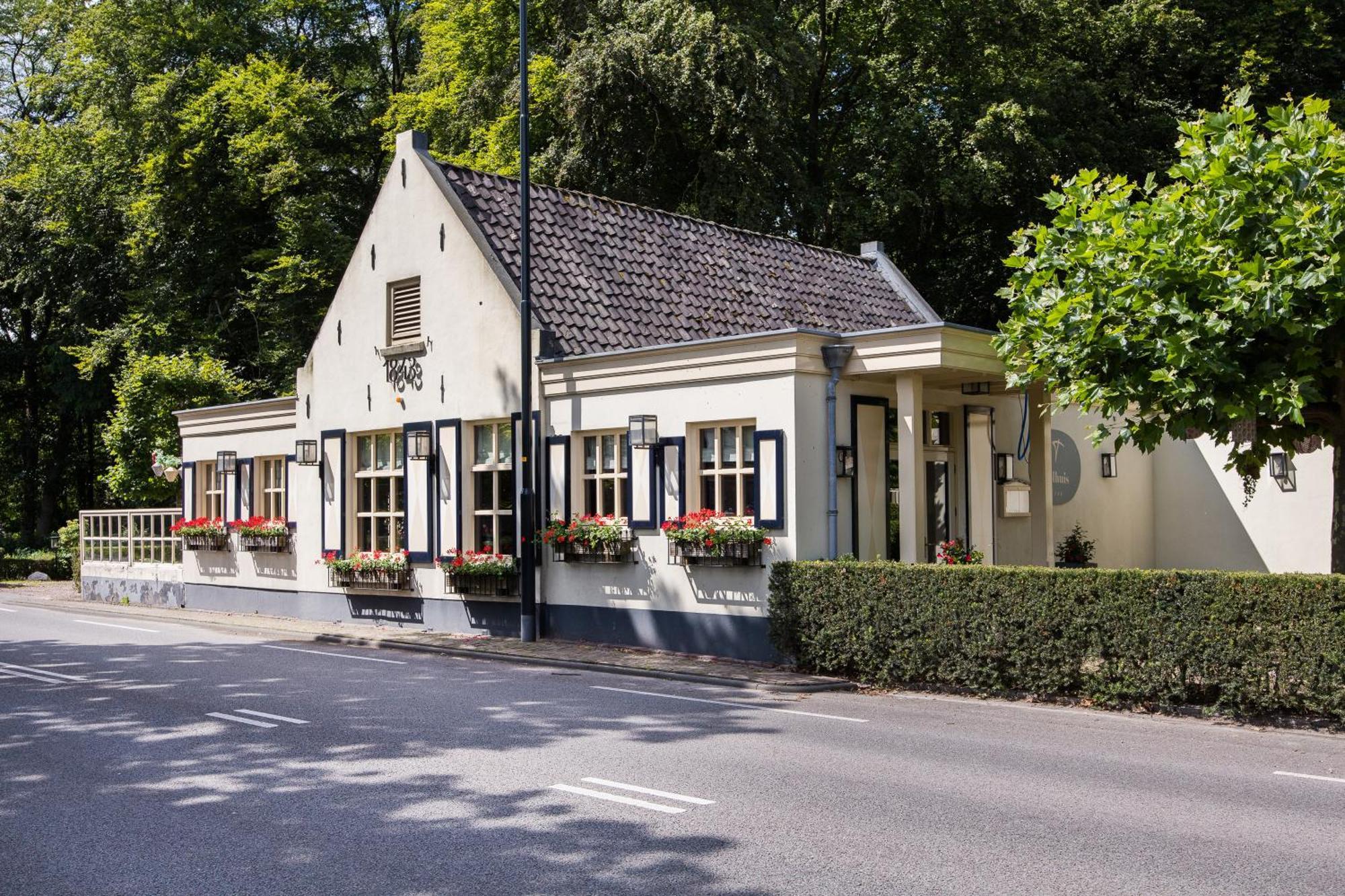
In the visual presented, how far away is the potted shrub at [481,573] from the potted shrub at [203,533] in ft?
23.2

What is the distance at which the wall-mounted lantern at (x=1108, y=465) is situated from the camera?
2242cm

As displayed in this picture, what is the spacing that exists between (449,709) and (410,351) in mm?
9209

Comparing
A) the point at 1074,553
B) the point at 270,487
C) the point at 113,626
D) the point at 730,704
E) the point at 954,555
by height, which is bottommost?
the point at 113,626

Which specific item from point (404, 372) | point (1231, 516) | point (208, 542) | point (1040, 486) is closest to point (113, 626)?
point (208, 542)

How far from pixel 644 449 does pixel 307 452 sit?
7.61 meters

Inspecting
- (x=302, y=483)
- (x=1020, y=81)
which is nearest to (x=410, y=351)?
(x=302, y=483)

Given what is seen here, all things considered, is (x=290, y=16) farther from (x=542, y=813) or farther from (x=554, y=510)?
(x=542, y=813)

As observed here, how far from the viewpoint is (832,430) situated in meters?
15.3

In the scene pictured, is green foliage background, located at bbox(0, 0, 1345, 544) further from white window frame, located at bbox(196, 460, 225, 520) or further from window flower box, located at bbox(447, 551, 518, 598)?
window flower box, located at bbox(447, 551, 518, 598)

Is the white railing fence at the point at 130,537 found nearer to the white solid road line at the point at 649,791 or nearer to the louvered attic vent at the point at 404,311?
the louvered attic vent at the point at 404,311

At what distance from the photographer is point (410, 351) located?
64.5 ft

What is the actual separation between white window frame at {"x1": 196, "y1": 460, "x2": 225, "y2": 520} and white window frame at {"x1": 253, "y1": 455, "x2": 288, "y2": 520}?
4.70 ft

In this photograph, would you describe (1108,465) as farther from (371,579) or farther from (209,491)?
(209,491)

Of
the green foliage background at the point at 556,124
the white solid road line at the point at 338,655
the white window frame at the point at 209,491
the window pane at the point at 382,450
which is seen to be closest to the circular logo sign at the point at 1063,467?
the green foliage background at the point at 556,124
